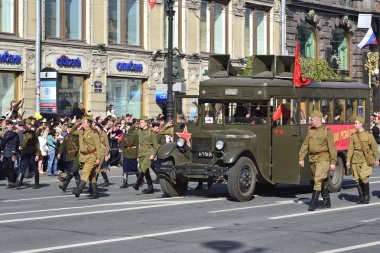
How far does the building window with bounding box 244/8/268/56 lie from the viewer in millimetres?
47500

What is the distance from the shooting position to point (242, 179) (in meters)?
18.4

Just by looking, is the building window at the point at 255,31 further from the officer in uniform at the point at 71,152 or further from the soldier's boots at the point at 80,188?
the soldier's boots at the point at 80,188

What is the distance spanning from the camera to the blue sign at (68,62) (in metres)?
36.0

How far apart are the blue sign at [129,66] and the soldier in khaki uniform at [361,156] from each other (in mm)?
21825

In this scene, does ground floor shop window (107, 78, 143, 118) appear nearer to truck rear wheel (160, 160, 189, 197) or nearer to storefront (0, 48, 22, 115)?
storefront (0, 48, 22, 115)

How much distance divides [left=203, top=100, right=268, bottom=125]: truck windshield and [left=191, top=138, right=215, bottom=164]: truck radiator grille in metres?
1.22

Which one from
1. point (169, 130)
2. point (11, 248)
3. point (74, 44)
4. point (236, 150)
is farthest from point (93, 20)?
point (11, 248)

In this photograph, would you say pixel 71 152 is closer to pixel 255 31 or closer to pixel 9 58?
pixel 9 58

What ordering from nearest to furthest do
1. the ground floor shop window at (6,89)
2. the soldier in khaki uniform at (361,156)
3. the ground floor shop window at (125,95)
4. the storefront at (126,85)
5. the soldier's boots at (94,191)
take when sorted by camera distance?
the soldier in khaki uniform at (361,156), the soldier's boots at (94,191), the ground floor shop window at (6,89), the storefront at (126,85), the ground floor shop window at (125,95)

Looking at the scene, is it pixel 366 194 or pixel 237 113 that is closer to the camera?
pixel 366 194

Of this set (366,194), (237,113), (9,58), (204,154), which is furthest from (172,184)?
(9,58)

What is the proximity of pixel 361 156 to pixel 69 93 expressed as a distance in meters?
20.4

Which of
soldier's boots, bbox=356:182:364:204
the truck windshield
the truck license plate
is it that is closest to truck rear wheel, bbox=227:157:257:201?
the truck license plate

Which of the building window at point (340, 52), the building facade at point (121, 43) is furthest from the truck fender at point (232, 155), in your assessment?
the building window at point (340, 52)
